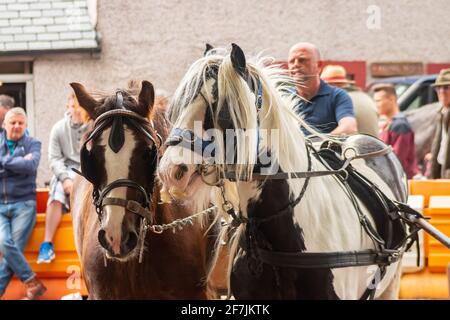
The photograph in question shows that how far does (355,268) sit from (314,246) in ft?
0.92

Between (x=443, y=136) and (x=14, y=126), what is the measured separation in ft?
12.4

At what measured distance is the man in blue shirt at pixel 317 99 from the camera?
17.8 feet

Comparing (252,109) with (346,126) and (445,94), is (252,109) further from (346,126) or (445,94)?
(445,94)

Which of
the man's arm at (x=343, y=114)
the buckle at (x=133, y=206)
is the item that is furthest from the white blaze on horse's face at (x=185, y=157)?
the man's arm at (x=343, y=114)

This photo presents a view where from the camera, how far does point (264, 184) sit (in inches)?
156

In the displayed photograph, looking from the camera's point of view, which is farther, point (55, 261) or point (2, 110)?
point (2, 110)

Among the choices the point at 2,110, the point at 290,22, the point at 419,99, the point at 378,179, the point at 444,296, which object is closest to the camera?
the point at 378,179

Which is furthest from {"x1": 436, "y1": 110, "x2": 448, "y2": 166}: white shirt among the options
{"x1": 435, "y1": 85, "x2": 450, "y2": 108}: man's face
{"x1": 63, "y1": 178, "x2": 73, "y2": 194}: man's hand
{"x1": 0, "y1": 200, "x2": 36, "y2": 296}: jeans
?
{"x1": 0, "y1": 200, "x2": 36, "y2": 296}: jeans

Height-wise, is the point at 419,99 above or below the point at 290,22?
below

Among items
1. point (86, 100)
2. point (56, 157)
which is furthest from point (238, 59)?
point (56, 157)

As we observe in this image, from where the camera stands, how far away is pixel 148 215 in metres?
4.30
